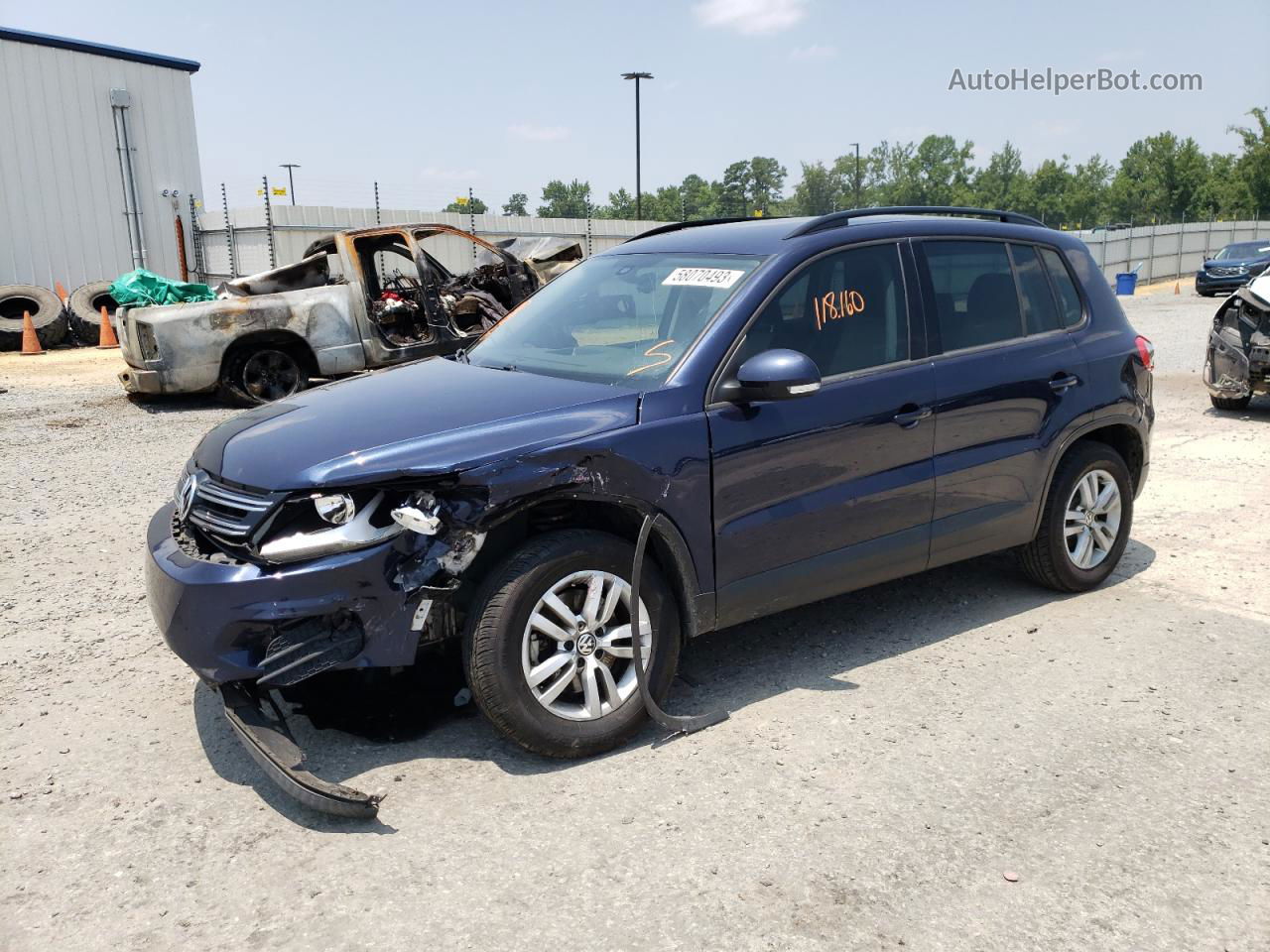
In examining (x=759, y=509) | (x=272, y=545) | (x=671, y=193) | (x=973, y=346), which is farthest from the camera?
(x=671, y=193)

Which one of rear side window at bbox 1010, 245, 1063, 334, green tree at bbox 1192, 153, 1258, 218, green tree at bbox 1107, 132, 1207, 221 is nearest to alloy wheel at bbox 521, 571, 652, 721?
rear side window at bbox 1010, 245, 1063, 334

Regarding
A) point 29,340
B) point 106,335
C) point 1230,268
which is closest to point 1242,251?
point 1230,268

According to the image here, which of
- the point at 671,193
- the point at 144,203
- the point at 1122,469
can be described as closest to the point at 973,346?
the point at 1122,469

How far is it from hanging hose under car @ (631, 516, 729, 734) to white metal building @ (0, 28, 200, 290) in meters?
23.0

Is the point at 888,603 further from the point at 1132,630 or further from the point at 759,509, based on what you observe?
the point at 759,509

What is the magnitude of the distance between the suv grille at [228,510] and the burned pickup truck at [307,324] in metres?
6.98

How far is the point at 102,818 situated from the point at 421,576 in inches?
49.0

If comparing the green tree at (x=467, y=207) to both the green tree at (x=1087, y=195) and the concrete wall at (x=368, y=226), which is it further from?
the green tree at (x=1087, y=195)

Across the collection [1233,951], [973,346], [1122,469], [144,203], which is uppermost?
[144,203]

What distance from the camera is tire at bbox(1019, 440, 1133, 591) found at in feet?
16.0

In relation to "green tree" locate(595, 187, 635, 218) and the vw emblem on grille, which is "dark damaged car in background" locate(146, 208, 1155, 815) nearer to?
the vw emblem on grille

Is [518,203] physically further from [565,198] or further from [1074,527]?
[1074,527]

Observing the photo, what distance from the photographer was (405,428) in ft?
11.2

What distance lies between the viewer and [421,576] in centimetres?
320
